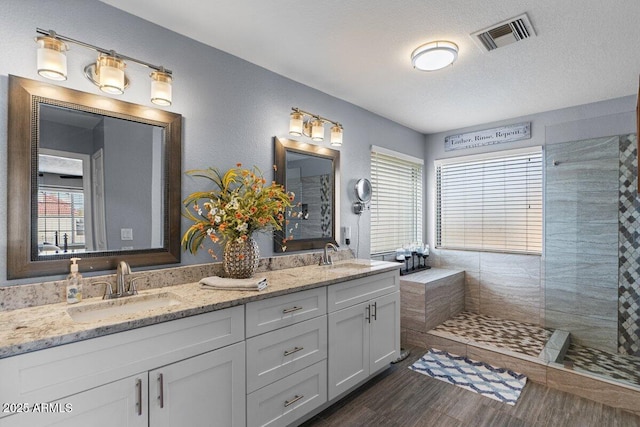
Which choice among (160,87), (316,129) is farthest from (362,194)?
(160,87)

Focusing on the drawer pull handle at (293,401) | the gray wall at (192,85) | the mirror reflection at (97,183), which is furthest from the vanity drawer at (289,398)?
the mirror reflection at (97,183)

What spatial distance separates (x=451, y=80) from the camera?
2643 millimetres

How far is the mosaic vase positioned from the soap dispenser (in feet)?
2.37

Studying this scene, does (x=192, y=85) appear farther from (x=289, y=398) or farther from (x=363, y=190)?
(x=289, y=398)

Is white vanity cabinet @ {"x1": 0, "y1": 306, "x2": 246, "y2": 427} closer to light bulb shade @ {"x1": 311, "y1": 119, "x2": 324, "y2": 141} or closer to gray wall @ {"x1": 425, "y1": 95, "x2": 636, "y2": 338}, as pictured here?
light bulb shade @ {"x1": 311, "y1": 119, "x2": 324, "y2": 141}

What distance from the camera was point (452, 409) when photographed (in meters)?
2.21

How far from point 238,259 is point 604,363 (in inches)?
121

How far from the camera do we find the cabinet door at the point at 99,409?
107cm

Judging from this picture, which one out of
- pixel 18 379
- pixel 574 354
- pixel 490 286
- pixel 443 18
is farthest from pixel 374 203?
pixel 18 379

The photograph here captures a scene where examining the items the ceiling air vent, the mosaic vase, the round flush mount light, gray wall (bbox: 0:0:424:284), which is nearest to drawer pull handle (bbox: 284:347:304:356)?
the mosaic vase

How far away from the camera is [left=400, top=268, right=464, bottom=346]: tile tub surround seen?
321 centimetres

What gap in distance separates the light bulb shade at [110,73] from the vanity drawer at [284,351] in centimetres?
143

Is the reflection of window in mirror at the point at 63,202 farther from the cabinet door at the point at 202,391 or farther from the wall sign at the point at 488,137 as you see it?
the wall sign at the point at 488,137

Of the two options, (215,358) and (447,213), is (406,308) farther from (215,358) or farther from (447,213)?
(215,358)
